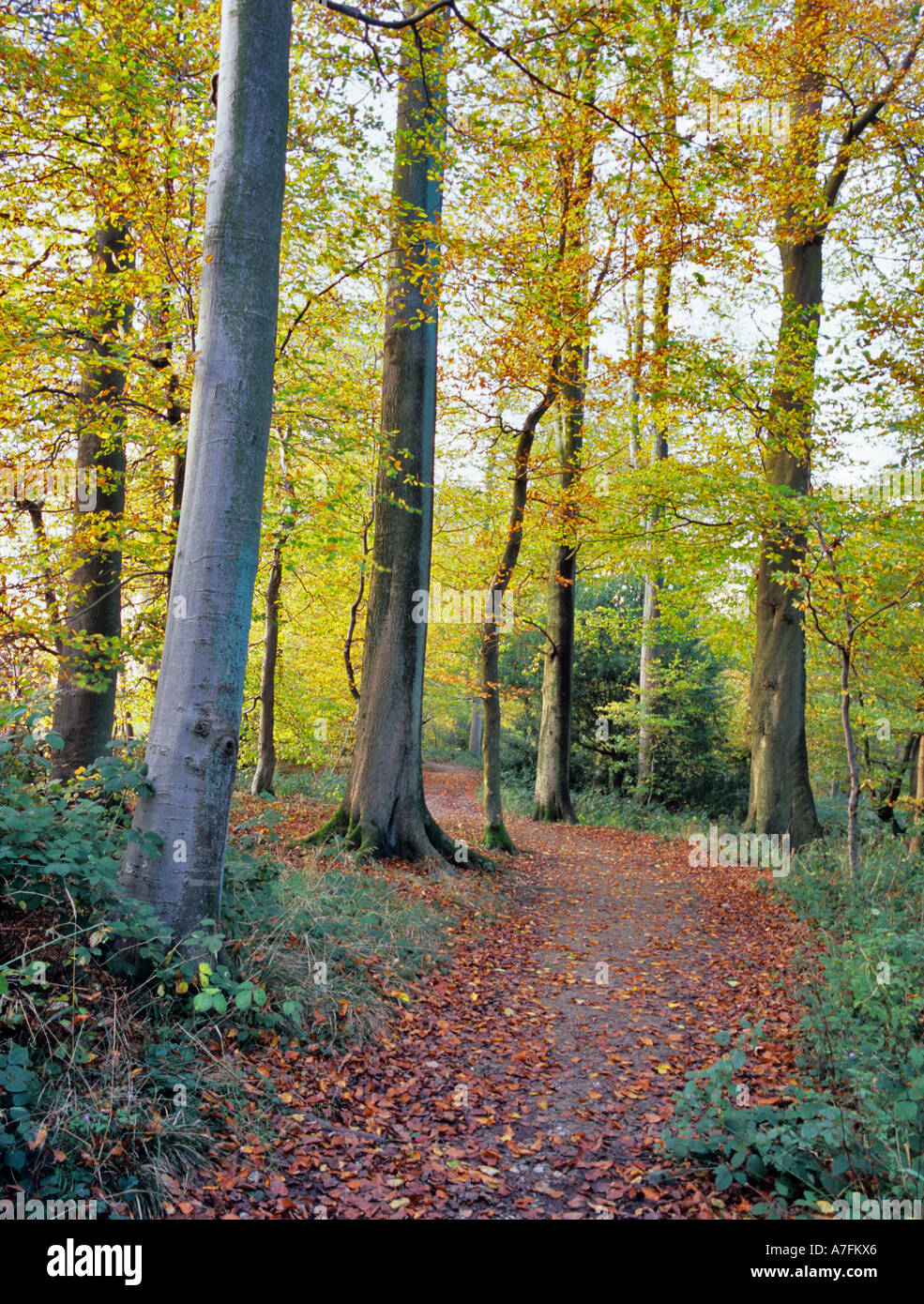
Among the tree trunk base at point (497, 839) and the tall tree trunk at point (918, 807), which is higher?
the tall tree trunk at point (918, 807)

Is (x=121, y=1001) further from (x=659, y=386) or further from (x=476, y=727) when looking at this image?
(x=476, y=727)

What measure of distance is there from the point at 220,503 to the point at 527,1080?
3.82 metres

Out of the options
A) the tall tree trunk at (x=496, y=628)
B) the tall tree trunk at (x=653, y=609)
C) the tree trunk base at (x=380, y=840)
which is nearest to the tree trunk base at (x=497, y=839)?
the tall tree trunk at (x=496, y=628)

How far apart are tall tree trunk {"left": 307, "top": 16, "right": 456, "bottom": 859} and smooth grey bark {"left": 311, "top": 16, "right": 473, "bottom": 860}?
0.4 inches

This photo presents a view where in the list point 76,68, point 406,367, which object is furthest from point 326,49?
point 406,367

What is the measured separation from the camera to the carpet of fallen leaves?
312 cm

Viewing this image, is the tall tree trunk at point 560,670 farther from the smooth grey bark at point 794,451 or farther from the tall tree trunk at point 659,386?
the smooth grey bark at point 794,451

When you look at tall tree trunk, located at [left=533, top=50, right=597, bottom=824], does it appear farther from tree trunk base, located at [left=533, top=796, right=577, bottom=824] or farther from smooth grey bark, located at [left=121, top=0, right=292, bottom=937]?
smooth grey bark, located at [left=121, top=0, right=292, bottom=937]

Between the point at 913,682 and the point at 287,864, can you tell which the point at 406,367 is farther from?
the point at 913,682

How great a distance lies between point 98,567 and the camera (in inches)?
300

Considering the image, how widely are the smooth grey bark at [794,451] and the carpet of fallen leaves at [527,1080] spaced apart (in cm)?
269

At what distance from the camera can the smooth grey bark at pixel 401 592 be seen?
26.5 ft

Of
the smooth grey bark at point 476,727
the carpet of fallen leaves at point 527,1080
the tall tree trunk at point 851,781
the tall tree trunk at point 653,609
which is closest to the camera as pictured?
the carpet of fallen leaves at point 527,1080

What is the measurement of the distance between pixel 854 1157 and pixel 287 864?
5.07m
